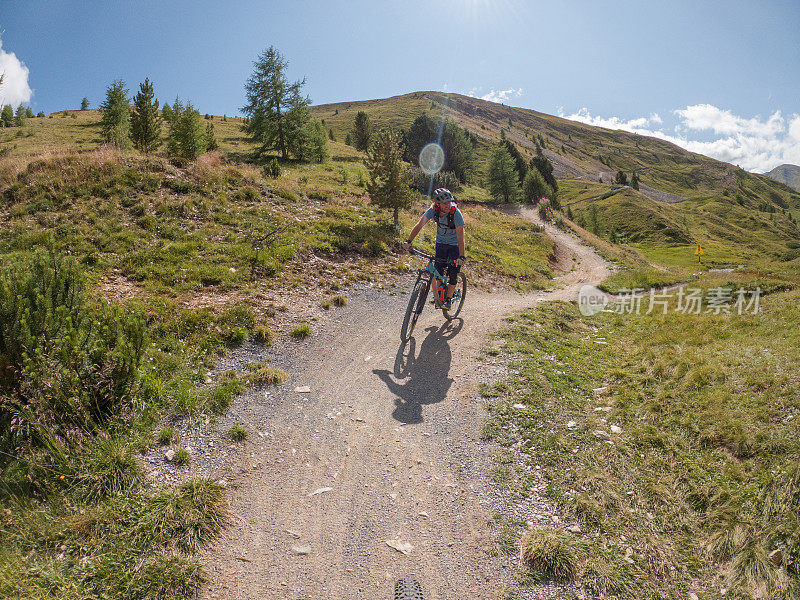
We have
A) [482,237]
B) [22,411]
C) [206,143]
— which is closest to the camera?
[22,411]

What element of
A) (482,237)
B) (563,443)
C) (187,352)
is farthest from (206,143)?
(563,443)

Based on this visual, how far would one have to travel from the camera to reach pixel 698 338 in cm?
937

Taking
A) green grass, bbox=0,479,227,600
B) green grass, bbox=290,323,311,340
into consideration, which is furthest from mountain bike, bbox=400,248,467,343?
green grass, bbox=0,479,227,600

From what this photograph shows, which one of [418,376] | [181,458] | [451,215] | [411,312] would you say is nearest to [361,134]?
[451,215]

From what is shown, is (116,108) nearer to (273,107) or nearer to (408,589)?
(273,107)

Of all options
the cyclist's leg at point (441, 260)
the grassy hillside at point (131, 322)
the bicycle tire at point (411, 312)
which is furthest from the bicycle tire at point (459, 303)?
the grassy hillside at point (131, 322)

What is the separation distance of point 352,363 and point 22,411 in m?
5.50

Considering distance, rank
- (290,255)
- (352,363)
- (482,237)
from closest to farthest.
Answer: (352,363) → (290,255) → (482,237)

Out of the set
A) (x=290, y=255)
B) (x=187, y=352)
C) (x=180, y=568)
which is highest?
(x=290, y=255)

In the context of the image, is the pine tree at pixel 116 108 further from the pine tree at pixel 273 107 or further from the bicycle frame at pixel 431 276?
the bicycle frame at pixel 431 276

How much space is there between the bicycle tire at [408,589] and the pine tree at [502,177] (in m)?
62.3

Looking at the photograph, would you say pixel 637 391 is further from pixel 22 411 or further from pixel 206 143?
pixel 206 143

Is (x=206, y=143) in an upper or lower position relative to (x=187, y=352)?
upper

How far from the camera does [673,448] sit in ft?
19.1
